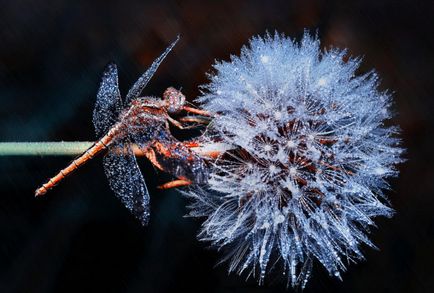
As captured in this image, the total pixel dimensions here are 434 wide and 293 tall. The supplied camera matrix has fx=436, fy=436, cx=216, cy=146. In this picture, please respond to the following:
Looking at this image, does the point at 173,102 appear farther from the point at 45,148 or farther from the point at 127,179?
the point at 45,148

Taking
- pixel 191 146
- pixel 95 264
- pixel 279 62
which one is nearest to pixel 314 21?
pixel 279 62

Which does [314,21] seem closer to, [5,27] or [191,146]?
[191,146]

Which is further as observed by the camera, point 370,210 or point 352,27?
point 352,27

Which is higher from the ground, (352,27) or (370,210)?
(352,27)

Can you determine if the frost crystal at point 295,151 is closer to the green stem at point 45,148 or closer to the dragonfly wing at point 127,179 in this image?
the dragonfly wing at point 127,179

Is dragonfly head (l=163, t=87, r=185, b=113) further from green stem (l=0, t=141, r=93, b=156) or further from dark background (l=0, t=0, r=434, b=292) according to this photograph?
dark background (l=0, t=0, r=434, b=292)

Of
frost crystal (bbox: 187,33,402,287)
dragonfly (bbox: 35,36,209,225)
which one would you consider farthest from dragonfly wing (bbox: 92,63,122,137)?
frost crystal (bbox: 187,33,402,287)

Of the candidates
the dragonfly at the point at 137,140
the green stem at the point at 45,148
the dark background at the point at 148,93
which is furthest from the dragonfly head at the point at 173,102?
the dark background at the point at 148,93
